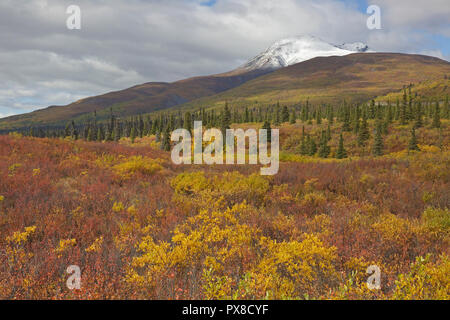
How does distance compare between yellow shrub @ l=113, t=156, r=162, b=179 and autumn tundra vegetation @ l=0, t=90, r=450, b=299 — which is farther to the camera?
yellow shrub @ l=113, t=156, r=162, b=179

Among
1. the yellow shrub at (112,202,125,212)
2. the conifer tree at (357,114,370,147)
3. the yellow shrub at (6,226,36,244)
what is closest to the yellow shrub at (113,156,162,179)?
the yellow shrub at (112,202,125,212)

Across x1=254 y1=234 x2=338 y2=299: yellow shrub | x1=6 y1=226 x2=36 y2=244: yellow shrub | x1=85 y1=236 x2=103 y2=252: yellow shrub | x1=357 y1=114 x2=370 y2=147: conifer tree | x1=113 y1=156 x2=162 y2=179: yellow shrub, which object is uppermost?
x1=357 y1=114 x2=370 y2=147: conifer tree

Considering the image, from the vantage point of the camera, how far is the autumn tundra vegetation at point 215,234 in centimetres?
353

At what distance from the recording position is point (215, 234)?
526cm

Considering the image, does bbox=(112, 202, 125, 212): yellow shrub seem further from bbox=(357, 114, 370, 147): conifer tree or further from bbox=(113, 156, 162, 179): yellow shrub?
bbox=(357, 114, 370, 147): conifer tree

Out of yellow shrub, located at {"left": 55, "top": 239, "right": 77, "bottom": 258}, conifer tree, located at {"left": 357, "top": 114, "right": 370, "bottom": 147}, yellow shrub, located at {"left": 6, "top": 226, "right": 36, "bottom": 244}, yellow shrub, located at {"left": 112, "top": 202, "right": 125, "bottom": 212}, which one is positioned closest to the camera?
yellow shrub, located at {"left": 55, "top": 239, "right": 77, "bottom": 258}

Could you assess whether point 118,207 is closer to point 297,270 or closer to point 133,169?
point 133,169

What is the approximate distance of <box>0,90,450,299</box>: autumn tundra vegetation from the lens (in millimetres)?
3529

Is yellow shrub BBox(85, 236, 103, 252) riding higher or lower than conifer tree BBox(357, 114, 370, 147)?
lower

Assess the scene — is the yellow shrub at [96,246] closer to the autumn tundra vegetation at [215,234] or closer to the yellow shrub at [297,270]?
the autumn tundra vegetation at [215,234]

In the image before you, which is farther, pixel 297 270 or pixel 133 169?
pixel 133 169

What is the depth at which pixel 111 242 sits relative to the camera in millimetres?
5117

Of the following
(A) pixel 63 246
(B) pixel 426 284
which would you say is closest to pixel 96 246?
(A) pixel 63 246

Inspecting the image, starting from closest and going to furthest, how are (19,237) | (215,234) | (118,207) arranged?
(19,237) → (215,234) → (118,207)
